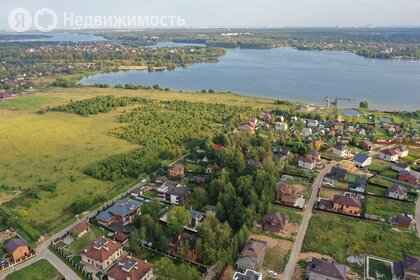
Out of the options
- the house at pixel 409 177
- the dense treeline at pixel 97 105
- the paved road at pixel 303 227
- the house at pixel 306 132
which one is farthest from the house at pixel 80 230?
the dense treeline at pixel 97 105

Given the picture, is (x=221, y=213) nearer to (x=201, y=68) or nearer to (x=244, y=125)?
(x=244, y=125)

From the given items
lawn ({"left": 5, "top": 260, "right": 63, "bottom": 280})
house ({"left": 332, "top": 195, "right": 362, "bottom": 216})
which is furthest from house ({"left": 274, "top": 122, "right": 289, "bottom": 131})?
lawn ({"left": 5, "top": 260, "right": 63, "bottom": 280})

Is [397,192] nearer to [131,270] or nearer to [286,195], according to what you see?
[286,195]

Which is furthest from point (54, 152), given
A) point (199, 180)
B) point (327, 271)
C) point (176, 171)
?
point (327, 271)

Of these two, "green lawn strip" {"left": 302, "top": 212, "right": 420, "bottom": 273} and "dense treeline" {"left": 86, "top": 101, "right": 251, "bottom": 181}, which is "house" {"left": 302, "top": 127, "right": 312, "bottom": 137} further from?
"green lawn strip" {"left": 302, "top": 212, "right": 420, "bottom": 273}

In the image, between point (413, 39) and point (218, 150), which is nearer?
point (218, 150)

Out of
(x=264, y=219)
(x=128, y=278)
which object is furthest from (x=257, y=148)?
(x=128, y=278)
